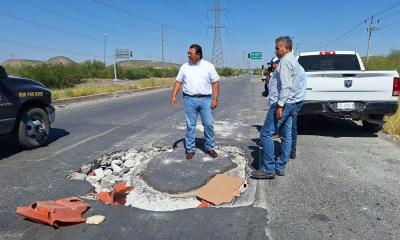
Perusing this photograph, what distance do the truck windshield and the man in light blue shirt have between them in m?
4.29

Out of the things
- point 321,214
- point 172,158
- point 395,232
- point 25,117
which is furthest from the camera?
point 25,117

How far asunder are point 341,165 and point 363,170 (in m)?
0.35

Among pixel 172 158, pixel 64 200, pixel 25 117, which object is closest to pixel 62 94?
pixel 25 117

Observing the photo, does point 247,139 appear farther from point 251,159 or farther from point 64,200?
point 64,200

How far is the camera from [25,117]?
693 cm

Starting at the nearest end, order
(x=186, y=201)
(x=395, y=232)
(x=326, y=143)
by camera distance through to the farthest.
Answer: (x=395, y=232) → (x=186, y=201) → (x=326, y=143)

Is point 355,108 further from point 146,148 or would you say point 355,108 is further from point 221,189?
point 221,189

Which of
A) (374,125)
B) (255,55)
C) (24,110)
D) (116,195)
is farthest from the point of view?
(255,55)

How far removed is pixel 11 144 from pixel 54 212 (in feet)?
13.9

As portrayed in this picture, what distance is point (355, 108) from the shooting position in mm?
7793

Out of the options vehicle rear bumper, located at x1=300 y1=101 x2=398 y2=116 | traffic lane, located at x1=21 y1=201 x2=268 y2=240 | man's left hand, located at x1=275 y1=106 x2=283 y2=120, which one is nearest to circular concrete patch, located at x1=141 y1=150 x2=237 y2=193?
traffic lane, located at x1=21 y1=201 x2=268 y2=240

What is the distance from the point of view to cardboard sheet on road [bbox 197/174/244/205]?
4.38 m

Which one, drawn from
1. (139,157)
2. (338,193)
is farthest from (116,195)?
(338,193)

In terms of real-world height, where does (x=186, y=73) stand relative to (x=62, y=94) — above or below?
above
